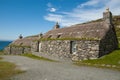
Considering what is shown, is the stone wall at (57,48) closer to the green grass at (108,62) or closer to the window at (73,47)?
the window at (73,47)

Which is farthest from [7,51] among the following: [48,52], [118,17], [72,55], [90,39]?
[118,17]

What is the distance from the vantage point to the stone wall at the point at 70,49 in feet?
87.5

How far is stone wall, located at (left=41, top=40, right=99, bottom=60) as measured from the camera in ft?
87.5

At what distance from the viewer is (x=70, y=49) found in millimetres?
30328

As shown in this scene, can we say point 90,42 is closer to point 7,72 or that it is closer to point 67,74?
point 67,74

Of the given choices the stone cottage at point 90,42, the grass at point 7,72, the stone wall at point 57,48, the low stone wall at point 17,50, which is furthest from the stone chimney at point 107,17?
the low stone wall at point 17,50

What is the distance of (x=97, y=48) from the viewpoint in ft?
85.8

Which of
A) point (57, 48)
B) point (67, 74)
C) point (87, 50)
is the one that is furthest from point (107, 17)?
point (67, 74)

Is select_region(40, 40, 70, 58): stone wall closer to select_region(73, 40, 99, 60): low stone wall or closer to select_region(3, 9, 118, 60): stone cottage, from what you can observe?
select_region(3, 9, 118, 60): stone cottage

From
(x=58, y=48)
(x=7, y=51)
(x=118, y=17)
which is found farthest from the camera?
(x=118, y=17)

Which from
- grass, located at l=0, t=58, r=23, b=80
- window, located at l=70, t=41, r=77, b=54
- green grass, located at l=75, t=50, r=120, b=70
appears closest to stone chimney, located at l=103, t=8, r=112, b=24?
green grass, located at l=75, t=50, r=120, b=70

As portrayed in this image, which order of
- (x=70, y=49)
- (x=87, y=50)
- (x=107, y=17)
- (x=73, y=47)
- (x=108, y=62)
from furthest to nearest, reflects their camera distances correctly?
(x=70, y=49) < (x=73, y=47) < (x=107, y=17) < (x=87, y=50) < (x=108, y=62)

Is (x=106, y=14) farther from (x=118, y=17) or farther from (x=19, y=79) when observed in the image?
(x=118, y=17)

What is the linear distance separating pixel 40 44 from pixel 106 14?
61.0 feet
